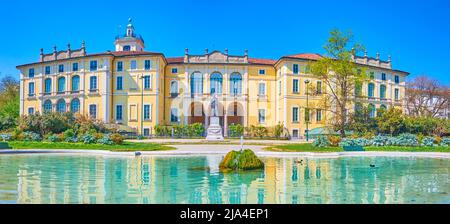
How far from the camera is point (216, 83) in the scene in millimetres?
47312

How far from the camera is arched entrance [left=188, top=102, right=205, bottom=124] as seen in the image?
1863 inches

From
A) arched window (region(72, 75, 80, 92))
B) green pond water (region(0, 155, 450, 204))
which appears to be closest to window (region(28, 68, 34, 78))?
arched window (region(72, 75, 80, 92))

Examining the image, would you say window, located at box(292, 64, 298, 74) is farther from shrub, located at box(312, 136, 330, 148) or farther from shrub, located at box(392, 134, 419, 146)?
shrub, located at box(312, 136, 330, 148)

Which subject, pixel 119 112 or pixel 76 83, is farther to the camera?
pixel 76 83

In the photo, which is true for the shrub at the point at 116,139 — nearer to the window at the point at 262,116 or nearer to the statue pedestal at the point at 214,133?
the statue pedestal at the point at 214,133

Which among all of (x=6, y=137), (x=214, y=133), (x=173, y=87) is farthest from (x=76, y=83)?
(x=6, y=137)

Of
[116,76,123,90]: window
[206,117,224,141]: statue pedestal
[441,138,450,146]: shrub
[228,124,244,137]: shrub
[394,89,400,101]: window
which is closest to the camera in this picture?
[441,138,450,146]: shrub

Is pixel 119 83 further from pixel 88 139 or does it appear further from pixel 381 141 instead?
pixel 381 141

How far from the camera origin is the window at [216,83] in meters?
47.2

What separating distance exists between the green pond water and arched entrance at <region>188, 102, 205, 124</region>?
3428 centimetres

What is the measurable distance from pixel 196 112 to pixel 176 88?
4.18 metres

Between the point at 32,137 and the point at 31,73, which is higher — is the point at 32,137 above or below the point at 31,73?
below
